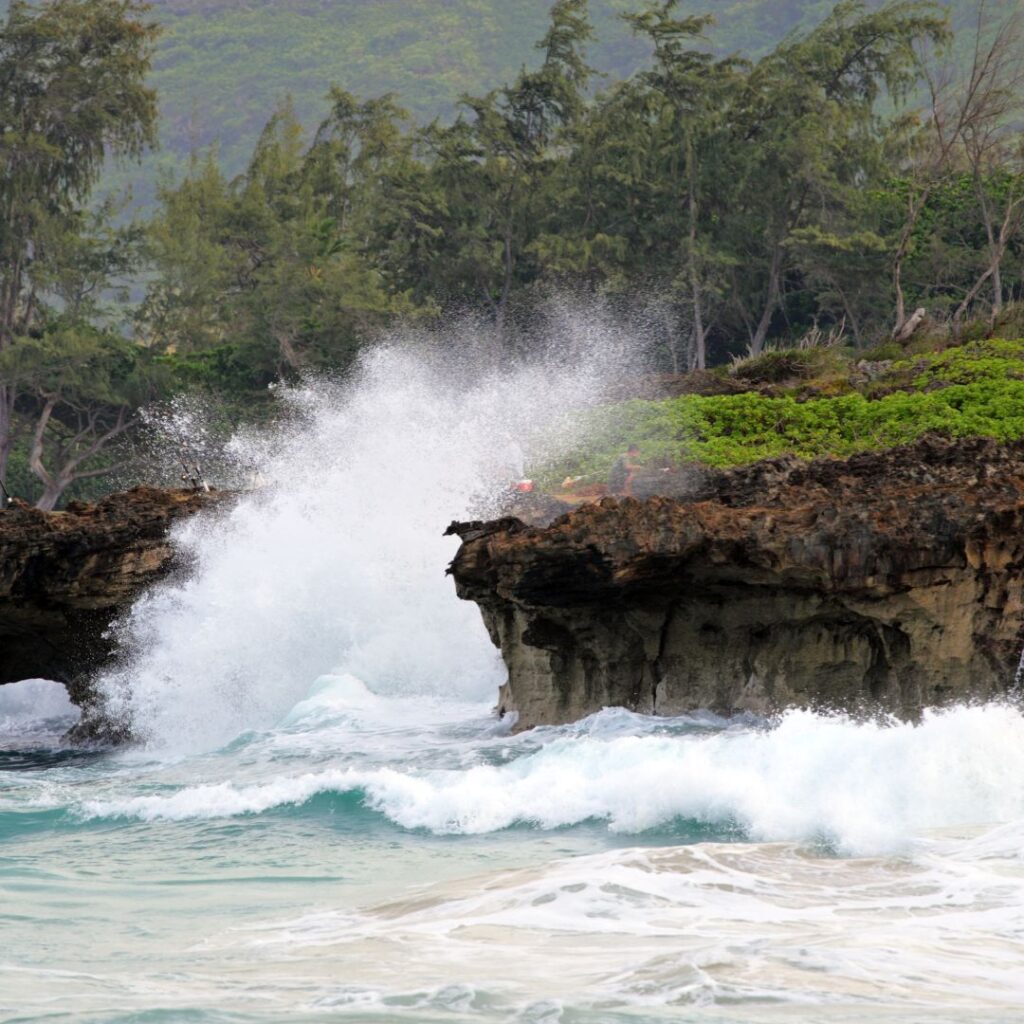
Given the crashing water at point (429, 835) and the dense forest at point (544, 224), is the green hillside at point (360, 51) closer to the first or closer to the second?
the dense forest at point (544, 224)

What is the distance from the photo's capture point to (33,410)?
42062 mm

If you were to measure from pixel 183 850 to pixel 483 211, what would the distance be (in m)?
30.8

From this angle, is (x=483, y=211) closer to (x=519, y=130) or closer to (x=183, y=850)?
(x=519, y=130)

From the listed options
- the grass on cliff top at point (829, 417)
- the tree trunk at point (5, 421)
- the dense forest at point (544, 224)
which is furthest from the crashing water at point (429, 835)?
the tree trunk at point (5, 421)

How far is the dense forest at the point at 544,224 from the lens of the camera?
117 ft

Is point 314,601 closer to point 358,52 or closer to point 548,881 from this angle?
point 548,881

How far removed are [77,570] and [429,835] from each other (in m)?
6.91

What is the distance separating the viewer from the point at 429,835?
10.1 m

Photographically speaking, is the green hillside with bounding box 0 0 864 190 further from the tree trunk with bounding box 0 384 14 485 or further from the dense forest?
the tree trunk with bounding box 0 384 14 485

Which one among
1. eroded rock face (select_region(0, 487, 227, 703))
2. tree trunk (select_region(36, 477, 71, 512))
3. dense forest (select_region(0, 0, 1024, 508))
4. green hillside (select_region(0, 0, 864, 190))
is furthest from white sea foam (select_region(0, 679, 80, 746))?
green hillside (select_region(0, 0, 864, 190))

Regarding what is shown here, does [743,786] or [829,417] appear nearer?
[743,786]

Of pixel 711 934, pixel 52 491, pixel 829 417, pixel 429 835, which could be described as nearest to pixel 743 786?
pixel 429 835

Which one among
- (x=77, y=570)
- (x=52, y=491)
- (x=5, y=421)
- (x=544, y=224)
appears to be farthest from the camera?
(x=5, y=421)

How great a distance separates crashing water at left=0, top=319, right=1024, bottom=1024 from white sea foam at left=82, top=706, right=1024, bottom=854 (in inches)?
1.0
